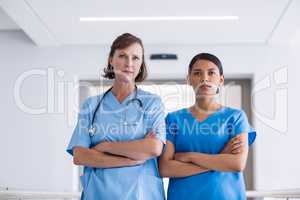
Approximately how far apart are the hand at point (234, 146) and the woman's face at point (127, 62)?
460mm

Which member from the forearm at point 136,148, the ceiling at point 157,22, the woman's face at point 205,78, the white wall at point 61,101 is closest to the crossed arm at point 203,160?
the forearm at point 136,148

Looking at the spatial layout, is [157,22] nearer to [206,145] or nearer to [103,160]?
[206,145]

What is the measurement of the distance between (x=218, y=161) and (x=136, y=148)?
32 cm

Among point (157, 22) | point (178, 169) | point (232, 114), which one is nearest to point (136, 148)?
point (178, 169)

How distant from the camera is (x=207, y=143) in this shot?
6.39ft

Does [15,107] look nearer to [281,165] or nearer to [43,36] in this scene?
[43,36]

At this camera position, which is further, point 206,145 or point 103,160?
point 206,145

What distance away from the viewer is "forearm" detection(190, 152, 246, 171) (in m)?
1.88

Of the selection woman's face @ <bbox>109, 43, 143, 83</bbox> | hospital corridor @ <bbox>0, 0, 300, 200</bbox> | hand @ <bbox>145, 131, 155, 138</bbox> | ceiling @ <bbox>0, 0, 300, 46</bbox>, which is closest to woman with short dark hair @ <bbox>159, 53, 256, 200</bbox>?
hand @ <bbox>145, 131, 155, 138</bbox>

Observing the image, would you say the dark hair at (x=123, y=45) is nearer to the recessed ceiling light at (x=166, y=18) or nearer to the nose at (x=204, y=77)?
the nose at (x=204, y=77)

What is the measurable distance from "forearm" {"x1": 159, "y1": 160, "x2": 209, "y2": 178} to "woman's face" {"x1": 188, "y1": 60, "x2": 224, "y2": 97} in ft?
0.95

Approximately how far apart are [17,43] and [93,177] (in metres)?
3.58

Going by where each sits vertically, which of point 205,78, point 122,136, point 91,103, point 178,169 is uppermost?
point 205,78

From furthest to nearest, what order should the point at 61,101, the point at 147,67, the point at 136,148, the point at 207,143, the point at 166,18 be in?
1. the point at 61,101
2. the point at 166,18
3. the point at 147,67
4. the point at 207,143
5. the point at 136,148
